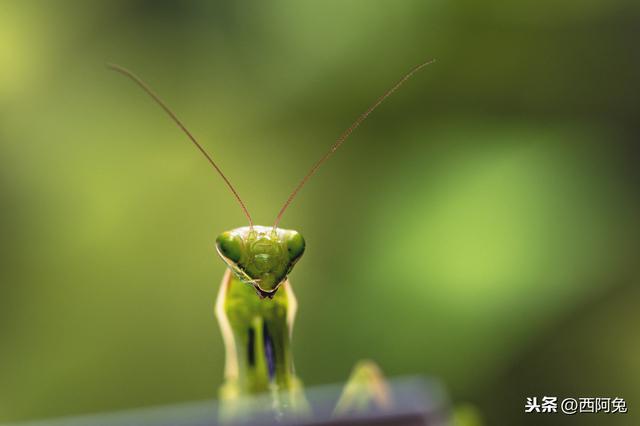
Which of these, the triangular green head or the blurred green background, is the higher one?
the blurred green background

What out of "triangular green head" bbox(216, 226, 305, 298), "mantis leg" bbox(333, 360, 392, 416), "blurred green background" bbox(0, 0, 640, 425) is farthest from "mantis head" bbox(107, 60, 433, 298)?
"blurred green background" bbox(0, 0, 640, 425)

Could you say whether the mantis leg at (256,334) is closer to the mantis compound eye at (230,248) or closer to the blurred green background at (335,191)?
the mantis compound eye at (230,248)

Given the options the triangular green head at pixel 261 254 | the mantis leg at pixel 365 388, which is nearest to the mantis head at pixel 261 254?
the triangular green head at pixel 261 254

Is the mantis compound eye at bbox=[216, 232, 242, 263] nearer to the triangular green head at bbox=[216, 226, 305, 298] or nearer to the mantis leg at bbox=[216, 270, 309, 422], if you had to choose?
the triangular green head at bbox=[216, 226, 305, 298]

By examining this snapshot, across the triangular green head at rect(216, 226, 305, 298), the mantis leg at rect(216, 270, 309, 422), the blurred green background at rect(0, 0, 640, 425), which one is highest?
the blurred green background at rect(0, 0, 640, 425)

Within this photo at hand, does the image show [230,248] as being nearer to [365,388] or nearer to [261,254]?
A: [261,254]

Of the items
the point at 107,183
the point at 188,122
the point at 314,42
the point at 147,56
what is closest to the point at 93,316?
the point at 107,183
